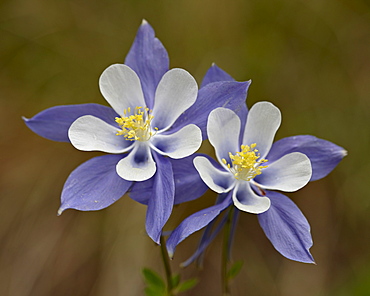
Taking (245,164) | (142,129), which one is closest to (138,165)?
(142,129)

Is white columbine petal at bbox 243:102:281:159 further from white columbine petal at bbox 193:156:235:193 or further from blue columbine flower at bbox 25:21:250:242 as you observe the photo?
white columbine petal at bbox 193:156:235:193

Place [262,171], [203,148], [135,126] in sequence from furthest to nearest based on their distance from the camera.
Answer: [203,148] → [262,171] → [135,126]

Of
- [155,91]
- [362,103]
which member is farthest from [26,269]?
[362,103]

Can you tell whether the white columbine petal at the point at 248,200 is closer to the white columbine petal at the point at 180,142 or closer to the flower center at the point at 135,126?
the white columbine petal at the point at 180,142

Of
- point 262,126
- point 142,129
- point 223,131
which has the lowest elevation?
point 142,129

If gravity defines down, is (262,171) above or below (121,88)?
below

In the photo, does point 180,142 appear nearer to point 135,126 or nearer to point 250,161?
point 135,126

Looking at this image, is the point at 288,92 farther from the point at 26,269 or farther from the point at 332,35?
the point at 26,269
